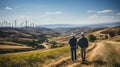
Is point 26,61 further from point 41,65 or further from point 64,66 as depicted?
point 64,66

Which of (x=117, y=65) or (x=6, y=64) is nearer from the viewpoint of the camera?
(x=117, y=65)

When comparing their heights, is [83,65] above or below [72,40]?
below

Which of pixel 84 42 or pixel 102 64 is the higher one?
pixel 84 42

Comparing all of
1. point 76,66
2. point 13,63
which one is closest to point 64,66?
point 76,66

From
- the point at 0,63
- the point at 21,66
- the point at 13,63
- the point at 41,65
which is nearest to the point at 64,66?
the point at 41,65

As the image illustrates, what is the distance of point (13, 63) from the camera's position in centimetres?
1895

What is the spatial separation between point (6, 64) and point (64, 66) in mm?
5707

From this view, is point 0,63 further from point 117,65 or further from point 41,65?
point 117,65

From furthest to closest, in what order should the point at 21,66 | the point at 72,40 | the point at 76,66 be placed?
the point at 72,40 → the point at 21,66 → the point at 76,66

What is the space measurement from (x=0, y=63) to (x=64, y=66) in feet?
21.0

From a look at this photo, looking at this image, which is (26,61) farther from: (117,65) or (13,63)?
(117,65)

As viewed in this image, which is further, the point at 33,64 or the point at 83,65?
the point at 33,64

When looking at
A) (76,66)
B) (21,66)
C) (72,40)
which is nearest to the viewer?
(76,66)

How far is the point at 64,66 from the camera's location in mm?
17422
